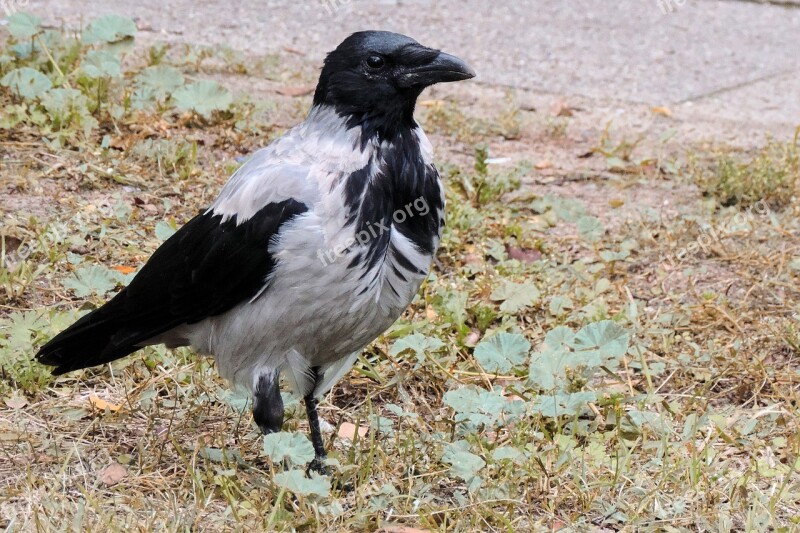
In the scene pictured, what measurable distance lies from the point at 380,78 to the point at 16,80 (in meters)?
2.74

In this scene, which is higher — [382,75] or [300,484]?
[382,75]

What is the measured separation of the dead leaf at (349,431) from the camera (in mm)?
3404

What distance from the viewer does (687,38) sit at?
7.94 meters

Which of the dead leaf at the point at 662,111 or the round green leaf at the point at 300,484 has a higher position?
the round green leaf at the point at 300,484

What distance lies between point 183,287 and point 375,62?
2.81ft

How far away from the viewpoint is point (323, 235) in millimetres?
2816

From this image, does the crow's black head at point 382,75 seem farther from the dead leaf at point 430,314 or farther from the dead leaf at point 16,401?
the dead leaf at point 16,401

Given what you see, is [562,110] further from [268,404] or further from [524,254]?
[268,404]

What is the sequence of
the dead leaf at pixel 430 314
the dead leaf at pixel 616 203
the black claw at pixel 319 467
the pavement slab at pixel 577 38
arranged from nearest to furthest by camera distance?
the black claw at pixel 319 467 < the dead leaf at pixel 430 314 < the dead leaf at pixel 616 203 < the pavement slab at pixel 577 38

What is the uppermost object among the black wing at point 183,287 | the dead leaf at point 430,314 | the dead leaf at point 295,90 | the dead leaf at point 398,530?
the black wing at point 183,287

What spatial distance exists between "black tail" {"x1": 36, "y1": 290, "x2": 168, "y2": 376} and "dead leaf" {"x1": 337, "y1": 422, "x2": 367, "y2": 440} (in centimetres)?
67

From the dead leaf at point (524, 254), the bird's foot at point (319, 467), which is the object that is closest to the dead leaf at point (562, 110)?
the dead leaf at point (524, 254)

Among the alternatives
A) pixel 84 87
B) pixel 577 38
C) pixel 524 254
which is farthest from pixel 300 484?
pixel 577 38

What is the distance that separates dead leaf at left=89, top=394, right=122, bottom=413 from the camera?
342cm
